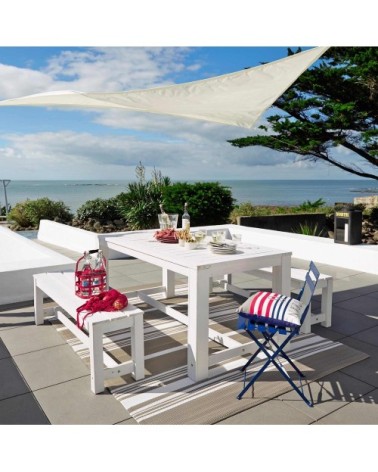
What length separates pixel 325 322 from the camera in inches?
148

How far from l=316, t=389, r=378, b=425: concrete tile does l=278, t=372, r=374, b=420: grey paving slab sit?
33mm

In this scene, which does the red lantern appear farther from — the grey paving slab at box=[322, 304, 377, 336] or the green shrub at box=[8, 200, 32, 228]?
the green shrub at box=[8, 200, 32, 228]

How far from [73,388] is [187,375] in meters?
0.75

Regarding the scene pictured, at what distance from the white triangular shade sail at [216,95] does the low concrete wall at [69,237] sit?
3.05 m

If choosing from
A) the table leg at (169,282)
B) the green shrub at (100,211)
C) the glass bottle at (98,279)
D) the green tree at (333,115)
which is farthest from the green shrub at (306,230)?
the glass bottle at (98,279)

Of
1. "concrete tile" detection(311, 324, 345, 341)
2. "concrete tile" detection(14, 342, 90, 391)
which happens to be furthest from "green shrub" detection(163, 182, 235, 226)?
"concrete tile" detection(14, 342, 90, 391)

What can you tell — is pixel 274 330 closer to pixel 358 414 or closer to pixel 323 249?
pixel 358 414

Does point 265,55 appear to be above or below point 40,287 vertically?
above

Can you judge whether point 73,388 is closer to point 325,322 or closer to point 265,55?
point 325,322

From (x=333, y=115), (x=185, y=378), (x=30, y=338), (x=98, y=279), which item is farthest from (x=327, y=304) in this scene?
(x=333, y=115)

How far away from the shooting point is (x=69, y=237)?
7.96m

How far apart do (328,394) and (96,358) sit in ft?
4.78
